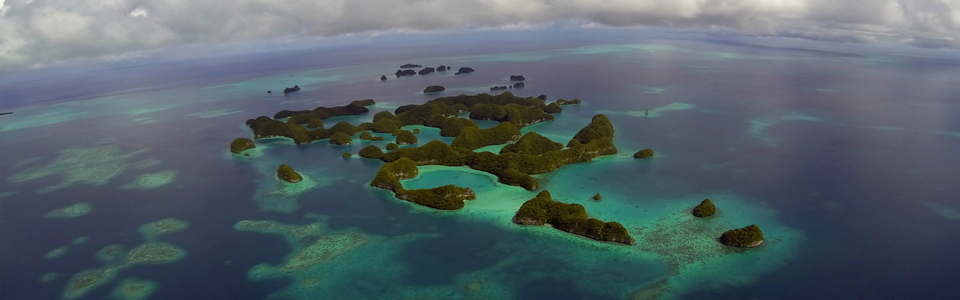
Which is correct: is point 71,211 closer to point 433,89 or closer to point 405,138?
point 405,138

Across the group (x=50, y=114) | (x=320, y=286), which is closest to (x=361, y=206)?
(x=320, y=286)

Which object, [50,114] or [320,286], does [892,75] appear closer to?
[320,286]

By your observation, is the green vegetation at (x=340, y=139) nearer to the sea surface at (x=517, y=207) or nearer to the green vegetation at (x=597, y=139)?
the sea surface at (x=517, y=207)

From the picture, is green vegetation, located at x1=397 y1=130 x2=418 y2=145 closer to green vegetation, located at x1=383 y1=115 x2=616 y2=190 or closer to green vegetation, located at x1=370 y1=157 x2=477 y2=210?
green vegetation, located at x1=383 y1=115 x2=616 y2=190

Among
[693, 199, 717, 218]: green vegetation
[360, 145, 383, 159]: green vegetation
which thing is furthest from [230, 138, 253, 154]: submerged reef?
[693, 199, 717, 218]: green vegetation

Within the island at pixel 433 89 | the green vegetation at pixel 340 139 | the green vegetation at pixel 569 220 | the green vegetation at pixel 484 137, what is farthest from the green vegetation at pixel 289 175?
the island at pixel 433 89

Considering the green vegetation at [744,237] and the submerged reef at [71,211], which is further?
the submerged reef at [71,211]
